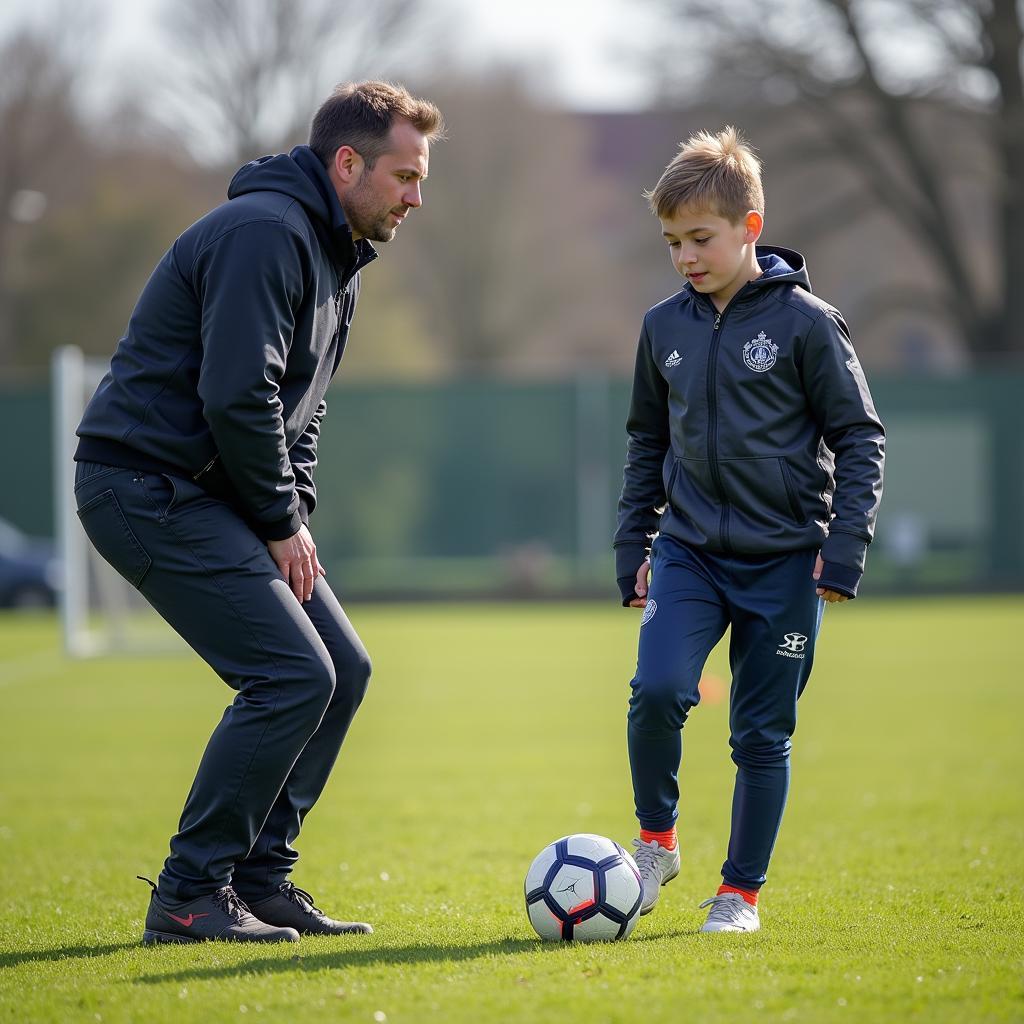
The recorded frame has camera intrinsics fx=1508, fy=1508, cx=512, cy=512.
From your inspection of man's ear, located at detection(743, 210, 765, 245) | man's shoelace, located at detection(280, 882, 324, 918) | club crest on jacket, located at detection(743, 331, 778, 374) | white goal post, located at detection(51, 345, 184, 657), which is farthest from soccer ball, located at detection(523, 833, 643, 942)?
white goal post, located at detection(51, 345, 184, 657)

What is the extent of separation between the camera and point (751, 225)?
4297 millimetres

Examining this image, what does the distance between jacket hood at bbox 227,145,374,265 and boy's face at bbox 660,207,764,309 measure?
3.01 feet

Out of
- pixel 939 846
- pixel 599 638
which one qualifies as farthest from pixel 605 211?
pixel 939 846

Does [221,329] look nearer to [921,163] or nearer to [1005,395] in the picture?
[1005,395]

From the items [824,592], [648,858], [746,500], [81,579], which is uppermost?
[746,500]

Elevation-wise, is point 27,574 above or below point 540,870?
below

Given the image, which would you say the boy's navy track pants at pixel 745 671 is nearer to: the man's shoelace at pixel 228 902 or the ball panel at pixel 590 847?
the ball panel at pixel 590 847

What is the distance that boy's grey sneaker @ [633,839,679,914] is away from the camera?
14.1 ft

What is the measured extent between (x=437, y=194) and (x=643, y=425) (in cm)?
3137

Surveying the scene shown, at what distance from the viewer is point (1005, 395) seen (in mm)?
22500

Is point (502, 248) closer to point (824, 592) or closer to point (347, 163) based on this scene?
point (347, 163)

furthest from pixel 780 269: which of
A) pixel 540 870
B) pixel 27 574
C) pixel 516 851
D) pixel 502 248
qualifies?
pixel 502 248

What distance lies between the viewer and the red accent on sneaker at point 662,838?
14.4 feet

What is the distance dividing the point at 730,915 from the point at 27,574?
1918cm
